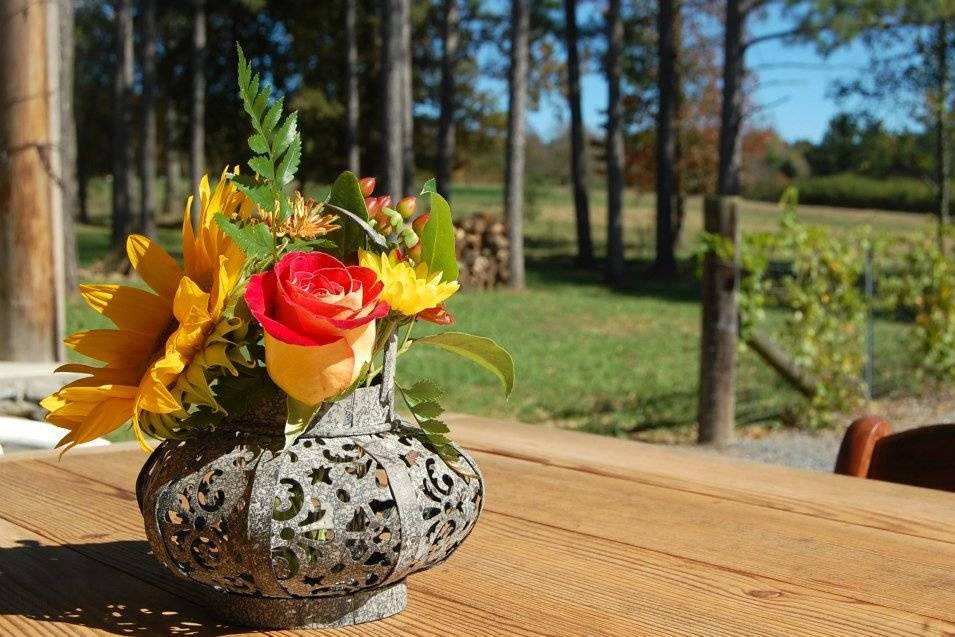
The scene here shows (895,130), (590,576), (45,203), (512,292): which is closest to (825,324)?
(45,203)

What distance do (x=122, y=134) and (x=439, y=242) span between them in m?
19.8

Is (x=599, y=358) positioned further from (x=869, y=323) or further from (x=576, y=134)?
(x=576, y=134)

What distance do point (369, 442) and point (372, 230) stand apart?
0.62ft

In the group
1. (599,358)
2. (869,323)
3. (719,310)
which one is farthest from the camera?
(599,358)

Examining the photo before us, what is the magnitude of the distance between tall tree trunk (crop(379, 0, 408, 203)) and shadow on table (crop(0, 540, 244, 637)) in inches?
498

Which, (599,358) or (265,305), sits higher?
(265,305)

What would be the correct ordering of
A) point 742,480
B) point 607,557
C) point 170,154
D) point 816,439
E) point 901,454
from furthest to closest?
point 170,154 < point 816,439 < point 901,454 < point 742,480 < point 607,557

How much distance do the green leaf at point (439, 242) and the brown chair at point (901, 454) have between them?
1.18 metres

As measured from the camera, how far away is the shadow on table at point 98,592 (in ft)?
3.49

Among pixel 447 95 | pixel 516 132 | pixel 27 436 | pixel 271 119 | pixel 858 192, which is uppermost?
pixel 447 95

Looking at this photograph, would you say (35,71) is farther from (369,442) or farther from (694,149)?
(694,149)

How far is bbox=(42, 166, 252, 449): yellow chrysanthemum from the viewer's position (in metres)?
0.93

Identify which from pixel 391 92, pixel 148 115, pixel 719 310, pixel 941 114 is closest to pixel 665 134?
pixel 941 114

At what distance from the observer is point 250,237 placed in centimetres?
93
